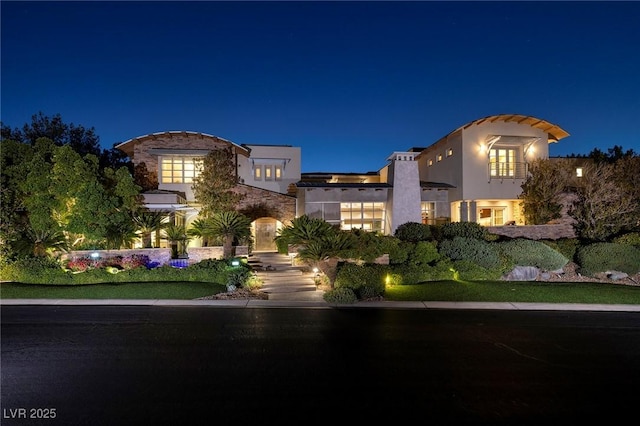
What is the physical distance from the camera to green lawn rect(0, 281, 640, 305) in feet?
43.4

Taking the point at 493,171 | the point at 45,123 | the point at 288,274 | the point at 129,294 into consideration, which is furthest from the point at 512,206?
the point at 45,123

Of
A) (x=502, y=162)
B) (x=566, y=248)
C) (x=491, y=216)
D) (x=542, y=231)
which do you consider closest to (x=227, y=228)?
(x=566, y=248)

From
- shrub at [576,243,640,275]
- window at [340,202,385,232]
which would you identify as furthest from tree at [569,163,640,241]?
window at [340,202,385,232]

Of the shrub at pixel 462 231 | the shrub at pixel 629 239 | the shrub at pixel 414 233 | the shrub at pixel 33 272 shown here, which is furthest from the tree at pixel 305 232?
the shrub at pixel 629 239

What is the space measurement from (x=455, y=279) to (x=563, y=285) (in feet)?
13.0

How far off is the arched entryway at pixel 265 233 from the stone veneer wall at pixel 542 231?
14168 millimetres

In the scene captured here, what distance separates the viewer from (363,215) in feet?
79.6

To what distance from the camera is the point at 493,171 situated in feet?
88.2

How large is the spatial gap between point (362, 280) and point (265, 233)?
14416 mm

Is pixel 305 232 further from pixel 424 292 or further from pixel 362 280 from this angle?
pixel 424 292

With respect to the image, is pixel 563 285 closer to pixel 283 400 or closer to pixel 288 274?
pixel 288 274

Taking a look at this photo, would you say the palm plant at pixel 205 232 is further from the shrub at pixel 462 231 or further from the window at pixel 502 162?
the window at pixel 502 162

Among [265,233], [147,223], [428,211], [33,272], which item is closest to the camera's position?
[33,272]

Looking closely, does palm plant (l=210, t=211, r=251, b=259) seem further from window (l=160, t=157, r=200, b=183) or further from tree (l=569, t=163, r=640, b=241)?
tree (l=569, t=163, r=640, b=241)
